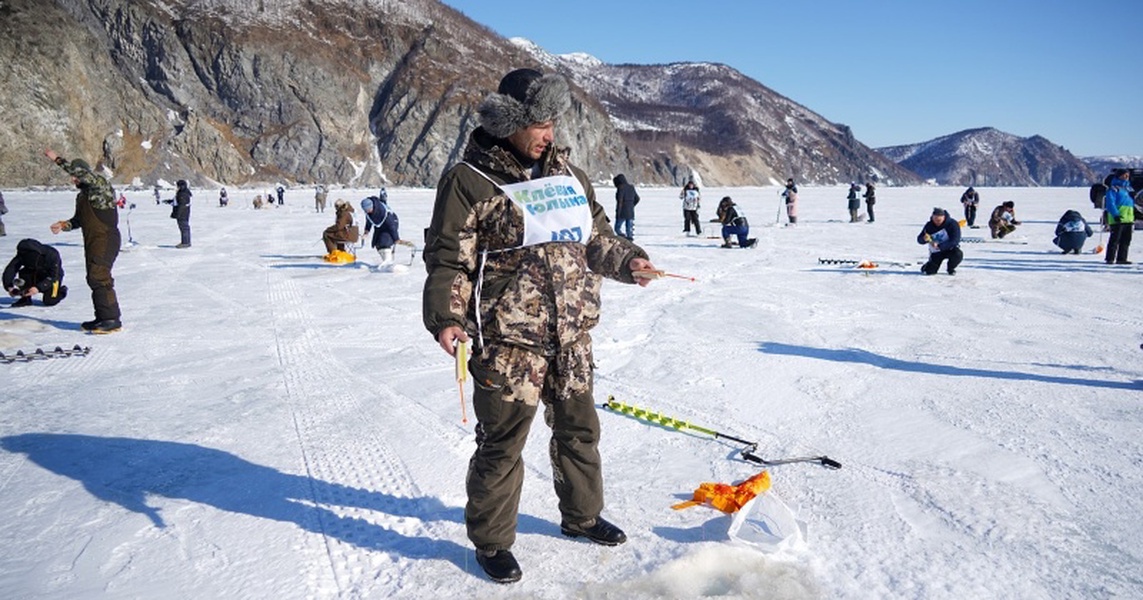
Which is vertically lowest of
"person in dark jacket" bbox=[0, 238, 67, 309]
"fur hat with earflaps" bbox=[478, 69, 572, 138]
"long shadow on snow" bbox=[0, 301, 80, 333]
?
"long shadow on snow" bbox=[0, 301, 80, 333]

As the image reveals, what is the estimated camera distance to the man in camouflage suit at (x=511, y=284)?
2.31 metres

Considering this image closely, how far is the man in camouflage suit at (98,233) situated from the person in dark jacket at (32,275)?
1533mm

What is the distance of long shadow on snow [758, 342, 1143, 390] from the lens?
4.77 m

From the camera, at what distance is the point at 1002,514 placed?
292cm

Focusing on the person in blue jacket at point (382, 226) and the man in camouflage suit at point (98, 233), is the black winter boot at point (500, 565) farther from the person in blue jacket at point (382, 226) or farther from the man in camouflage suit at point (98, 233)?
the person in blue jacket at point (382, 226)

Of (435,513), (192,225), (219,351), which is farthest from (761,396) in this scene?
(192,225)

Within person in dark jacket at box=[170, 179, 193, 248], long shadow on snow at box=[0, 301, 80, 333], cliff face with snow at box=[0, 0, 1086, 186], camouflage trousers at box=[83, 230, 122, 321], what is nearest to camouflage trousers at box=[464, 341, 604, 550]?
camouflage trousers at box=[83, 230, 122, 321]

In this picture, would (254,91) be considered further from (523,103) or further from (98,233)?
(523,103)

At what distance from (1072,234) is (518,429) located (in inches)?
547

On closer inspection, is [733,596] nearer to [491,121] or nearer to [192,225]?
[491,121]

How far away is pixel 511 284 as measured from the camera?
94.3 inches

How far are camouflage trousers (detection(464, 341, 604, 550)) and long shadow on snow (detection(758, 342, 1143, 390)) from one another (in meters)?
3.50

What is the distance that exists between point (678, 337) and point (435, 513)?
3716mm

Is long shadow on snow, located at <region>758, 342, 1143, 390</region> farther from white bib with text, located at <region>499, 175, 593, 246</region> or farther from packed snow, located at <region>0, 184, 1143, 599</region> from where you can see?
white bib with text, located at <region>499, 175, 593, 246</region>
